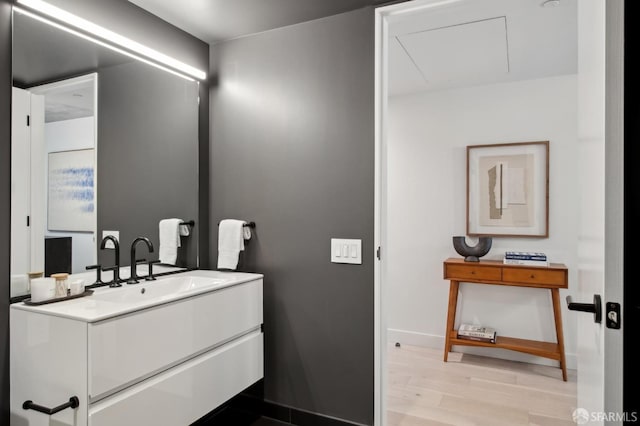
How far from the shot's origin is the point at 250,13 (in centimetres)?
209

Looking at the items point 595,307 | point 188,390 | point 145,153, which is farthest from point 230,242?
point 595,307

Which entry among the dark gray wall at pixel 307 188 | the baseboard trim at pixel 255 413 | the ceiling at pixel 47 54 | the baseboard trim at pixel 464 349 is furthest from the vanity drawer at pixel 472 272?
the ceiling at pixel 47 54

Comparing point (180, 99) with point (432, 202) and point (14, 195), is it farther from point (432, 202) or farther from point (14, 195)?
point (432, 202)

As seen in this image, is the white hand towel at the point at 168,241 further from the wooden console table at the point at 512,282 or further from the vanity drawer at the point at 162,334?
the wooden console table at the point at 512,282

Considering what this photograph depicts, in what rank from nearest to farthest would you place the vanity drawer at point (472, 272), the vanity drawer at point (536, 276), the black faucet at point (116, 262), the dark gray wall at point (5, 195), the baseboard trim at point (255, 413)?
the dark gray wall at point (5, 195) → the black faucet at point (116, 262) → the baseboard trim at point (255, 413) → the vanity drawer at point (536, 276) → the vanity drawer at point (472, 272)

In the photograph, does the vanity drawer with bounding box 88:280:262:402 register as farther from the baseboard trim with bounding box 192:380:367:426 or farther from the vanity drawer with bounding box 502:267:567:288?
the vanity drawer with bounding box 502:267:567:288

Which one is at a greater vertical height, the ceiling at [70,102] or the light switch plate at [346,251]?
the ceiling at [70,102]

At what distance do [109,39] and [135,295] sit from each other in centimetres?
127

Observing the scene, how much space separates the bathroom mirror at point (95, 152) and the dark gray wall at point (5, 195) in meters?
0.03

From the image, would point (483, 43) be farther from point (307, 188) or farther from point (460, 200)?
point (307, 188)

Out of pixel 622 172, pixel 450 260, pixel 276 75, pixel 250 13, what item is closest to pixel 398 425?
pixel 450 260

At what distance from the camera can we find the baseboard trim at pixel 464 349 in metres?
3.14

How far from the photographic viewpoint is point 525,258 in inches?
120

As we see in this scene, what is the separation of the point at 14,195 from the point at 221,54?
1433 millimetres
